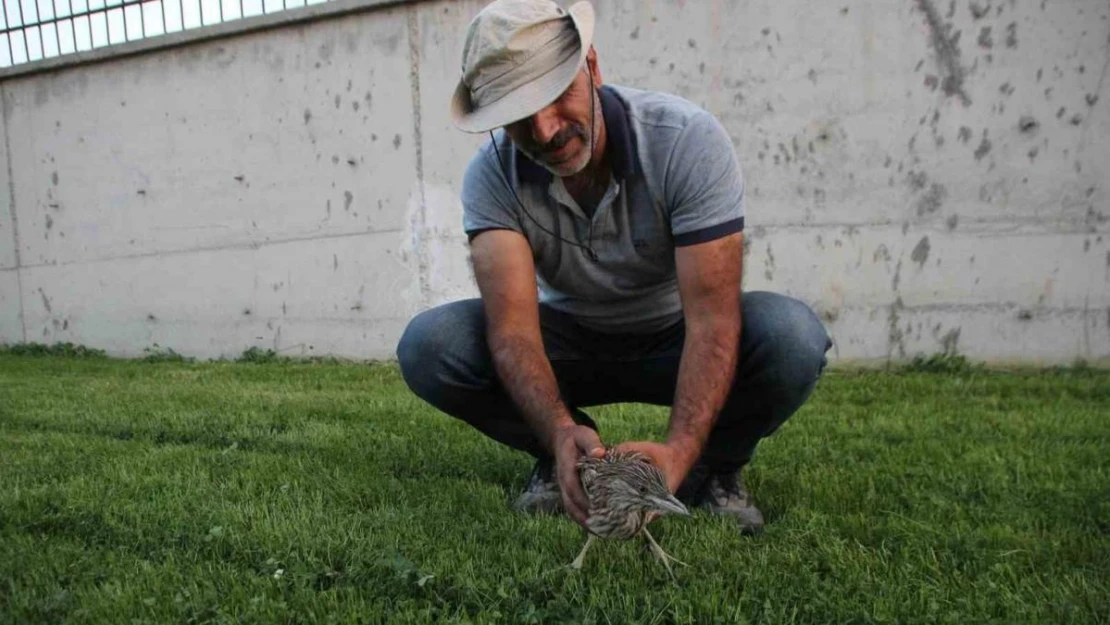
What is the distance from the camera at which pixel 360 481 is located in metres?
3.54

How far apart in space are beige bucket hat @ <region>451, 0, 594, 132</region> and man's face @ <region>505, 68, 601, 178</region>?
0.05 meters

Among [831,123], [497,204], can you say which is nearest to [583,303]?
[497,204]

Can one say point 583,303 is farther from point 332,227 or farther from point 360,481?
point 332,227

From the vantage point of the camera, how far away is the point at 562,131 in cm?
262

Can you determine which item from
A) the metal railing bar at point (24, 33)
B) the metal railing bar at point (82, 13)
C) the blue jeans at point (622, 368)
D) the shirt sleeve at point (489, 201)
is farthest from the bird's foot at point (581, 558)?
the metal railing bar at point (24, 33)

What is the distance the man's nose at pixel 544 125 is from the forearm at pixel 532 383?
67 centimetres

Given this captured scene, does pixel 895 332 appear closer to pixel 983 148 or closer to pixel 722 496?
pixel 983 148

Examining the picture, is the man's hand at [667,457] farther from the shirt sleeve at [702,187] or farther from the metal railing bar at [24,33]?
the metal railing bar at [24,33]

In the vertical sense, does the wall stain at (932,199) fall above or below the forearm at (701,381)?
above

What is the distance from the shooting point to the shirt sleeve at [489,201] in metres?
2.98

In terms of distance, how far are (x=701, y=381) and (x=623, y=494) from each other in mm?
480

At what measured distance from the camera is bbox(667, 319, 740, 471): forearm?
2.53 m

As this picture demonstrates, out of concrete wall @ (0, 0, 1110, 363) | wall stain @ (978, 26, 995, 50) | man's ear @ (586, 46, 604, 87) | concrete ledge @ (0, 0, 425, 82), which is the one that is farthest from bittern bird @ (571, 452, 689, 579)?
concrete ledge @ (0, 0, 425, 82)

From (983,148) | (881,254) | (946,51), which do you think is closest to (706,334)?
(881,254)
